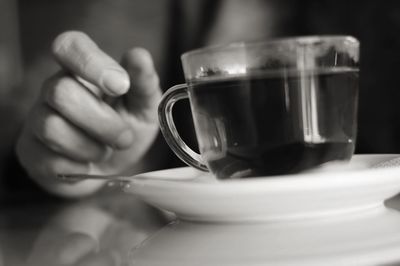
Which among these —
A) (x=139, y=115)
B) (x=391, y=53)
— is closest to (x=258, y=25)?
(x=391, y=53)

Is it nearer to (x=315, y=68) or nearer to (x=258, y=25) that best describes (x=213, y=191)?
(x=315, y=68)

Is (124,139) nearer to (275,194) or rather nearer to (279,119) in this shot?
(279,119)

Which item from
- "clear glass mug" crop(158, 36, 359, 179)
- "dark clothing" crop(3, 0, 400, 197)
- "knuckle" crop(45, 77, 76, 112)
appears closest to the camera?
"clear glass mug" crop(158, 36, 359, 179)

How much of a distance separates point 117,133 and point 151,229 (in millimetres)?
285

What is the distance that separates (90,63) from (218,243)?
15.7 inches

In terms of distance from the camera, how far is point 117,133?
2.46ft

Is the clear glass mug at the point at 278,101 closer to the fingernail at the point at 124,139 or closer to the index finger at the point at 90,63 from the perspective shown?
the index finger at the point at 90,63

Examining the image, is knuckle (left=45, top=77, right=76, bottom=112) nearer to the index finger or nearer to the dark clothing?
the index finger

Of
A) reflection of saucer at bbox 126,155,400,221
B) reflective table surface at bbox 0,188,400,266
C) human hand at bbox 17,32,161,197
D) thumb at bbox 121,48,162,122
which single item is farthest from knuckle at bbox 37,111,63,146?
reflection of saucer at bbox 126,155,400,221

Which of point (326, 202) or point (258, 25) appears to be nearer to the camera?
point (326, 202)

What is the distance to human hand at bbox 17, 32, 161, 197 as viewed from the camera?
727mm

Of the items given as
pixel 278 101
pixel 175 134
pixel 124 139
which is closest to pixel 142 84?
pixel 124 139

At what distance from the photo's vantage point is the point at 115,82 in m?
0.65

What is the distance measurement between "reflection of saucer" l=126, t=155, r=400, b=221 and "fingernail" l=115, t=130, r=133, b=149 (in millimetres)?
363
